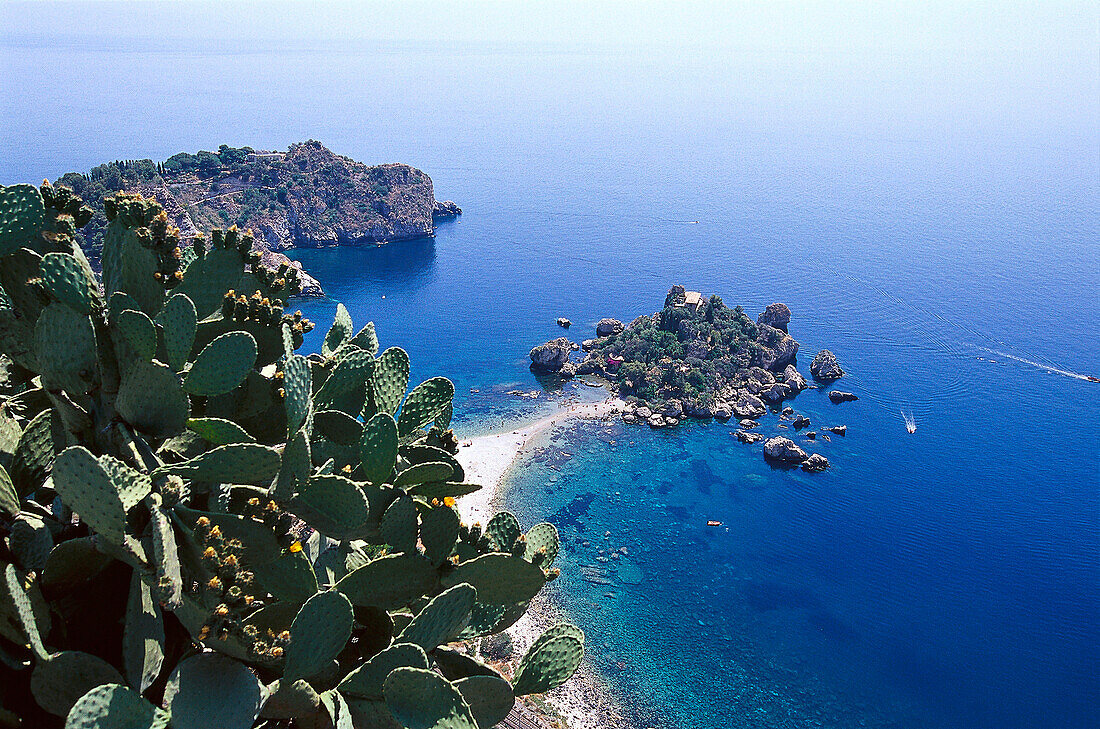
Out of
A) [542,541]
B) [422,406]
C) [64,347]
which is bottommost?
[542,541]

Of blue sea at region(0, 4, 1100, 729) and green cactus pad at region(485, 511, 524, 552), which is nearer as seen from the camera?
green cactus pad at region(485, 511, 524, 552)

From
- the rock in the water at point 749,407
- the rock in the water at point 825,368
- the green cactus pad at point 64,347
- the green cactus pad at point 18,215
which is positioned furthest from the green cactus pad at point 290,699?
the rock in the water at point 825,368

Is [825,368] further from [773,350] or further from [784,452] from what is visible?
[784,452]

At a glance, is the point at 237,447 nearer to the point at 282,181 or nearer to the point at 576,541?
the point at 576,541

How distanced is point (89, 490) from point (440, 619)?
169 centimetres

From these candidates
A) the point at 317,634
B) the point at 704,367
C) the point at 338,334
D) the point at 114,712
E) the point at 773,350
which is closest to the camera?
the point at 114,712

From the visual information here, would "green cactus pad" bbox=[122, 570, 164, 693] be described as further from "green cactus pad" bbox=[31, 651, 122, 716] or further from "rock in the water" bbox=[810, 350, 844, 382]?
"rock in the water" bbox=[810, 350, 844, 382]

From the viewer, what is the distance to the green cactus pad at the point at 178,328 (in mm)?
3857

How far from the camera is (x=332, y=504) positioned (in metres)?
3.86

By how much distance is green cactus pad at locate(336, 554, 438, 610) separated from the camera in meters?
4.06

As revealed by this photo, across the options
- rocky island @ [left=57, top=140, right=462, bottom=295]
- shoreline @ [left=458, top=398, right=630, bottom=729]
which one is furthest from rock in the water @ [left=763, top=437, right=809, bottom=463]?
rocky island @ [left=57, top=140, right=462, bottom=295]

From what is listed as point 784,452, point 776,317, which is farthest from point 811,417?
point 776,317

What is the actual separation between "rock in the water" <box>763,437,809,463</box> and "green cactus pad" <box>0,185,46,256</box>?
1224 inches

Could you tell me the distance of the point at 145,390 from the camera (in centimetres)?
373
